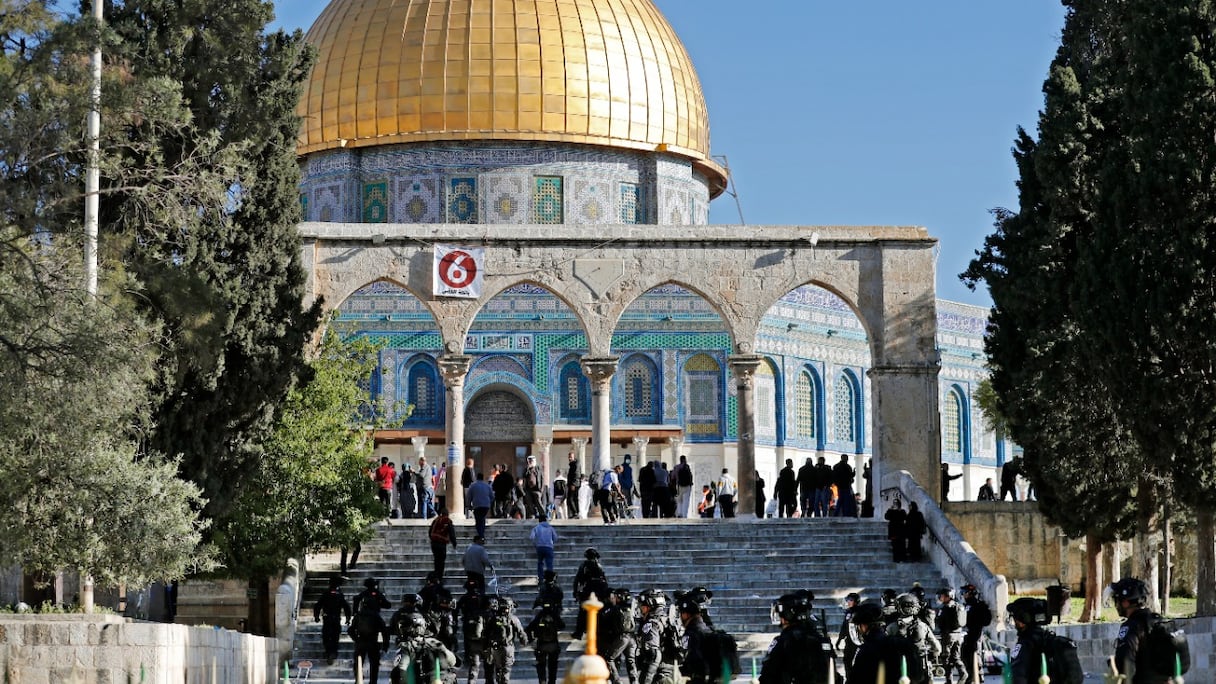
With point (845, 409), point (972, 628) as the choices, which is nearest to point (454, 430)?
point (972, 628)

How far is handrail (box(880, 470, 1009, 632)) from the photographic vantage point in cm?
1731

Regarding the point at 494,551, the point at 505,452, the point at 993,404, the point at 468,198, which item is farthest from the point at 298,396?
the point at 993,404

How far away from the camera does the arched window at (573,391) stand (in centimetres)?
3241

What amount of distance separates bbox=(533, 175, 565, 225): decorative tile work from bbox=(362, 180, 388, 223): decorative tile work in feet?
7.48

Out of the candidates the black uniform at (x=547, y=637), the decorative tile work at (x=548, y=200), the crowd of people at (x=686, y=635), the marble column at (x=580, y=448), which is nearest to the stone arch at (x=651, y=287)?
the crowd of people at (x=686, y=635)

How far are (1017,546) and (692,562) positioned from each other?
4.87 m

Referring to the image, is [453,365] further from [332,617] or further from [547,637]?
[547,637]

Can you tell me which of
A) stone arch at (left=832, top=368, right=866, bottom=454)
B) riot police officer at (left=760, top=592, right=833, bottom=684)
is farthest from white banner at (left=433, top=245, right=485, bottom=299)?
riot police officer at (left=760, top=592, right=833, bottom=684)

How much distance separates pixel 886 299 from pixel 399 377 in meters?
11.6

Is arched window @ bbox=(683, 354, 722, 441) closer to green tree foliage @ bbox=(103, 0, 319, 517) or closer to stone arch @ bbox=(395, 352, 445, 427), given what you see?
stone arch @ bbox=(395, 352, 445, 427)

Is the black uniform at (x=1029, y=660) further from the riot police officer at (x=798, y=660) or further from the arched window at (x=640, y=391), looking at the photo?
the arched window at (x=640, y=391)

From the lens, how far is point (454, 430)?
2294cm

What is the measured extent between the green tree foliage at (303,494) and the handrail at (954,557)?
5.42m

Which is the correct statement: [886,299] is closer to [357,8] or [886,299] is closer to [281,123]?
[281,123]
